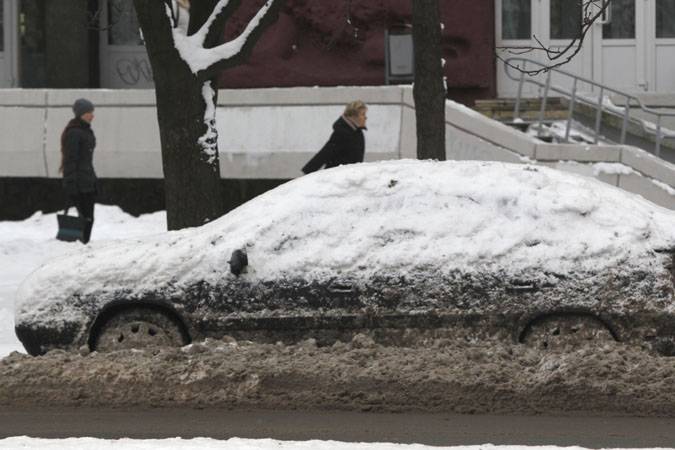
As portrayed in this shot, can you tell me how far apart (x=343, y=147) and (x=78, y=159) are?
2813 mm

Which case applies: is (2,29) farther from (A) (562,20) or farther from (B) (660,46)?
(B) (660,46)

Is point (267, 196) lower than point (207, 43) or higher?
lower

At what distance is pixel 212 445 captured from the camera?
7.34 m

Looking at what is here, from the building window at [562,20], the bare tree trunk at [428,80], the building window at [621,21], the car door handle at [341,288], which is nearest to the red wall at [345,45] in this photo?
the building window at [562,20]

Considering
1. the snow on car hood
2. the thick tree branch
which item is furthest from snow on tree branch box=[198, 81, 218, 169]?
the snow on car hood

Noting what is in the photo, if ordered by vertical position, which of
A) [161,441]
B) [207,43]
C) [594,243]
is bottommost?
[161,441]

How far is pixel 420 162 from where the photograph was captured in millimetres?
10664

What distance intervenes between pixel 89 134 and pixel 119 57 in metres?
11.1

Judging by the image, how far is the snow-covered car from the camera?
971cm

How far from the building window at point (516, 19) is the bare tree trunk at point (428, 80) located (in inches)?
364

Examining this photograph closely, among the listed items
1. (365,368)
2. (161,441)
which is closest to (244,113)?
(365,368)

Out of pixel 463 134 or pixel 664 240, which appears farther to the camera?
pixel 463 134

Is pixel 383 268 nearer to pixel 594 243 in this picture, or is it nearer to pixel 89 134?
pixel 594 243

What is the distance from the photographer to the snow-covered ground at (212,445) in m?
7.27
